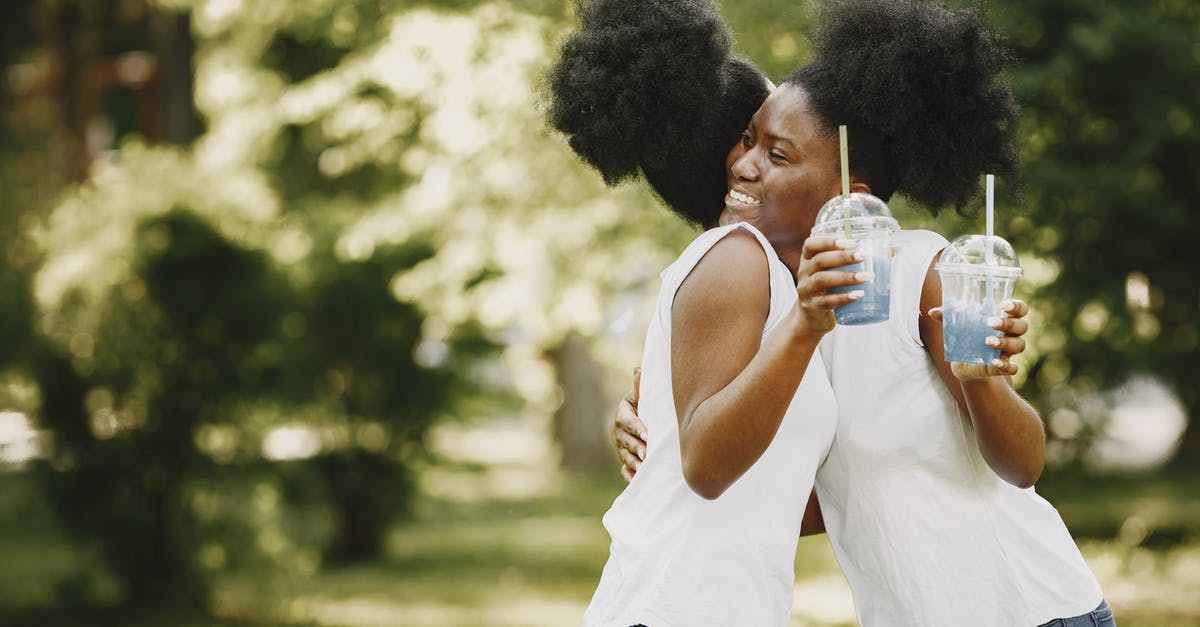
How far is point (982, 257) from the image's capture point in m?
2.19

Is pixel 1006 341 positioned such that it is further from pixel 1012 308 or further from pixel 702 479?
pixel 702 479

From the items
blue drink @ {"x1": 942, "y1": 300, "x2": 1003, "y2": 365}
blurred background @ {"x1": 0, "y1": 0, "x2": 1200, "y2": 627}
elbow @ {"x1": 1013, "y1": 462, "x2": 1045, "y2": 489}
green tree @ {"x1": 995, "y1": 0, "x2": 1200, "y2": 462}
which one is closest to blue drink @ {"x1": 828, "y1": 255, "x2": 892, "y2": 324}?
blue drink @ {"x1": 942, "y1": 300, "x2": 1003, "y2": 365}

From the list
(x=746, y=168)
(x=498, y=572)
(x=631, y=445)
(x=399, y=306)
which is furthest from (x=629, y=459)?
(x=498, y=572)

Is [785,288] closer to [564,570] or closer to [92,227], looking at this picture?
[92,227]

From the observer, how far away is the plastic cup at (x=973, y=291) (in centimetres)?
212

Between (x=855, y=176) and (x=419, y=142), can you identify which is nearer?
(x=855, y=176)

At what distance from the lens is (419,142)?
8.90 metres

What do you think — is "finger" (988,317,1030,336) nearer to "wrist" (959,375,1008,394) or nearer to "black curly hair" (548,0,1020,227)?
"wrist" (959,375,1008,394)

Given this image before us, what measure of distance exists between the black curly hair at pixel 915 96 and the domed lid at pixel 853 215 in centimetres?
39

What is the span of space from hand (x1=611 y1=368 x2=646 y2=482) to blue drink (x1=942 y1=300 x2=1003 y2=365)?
682 mm

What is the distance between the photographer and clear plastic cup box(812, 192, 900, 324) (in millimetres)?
1994

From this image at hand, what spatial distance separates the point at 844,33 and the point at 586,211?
4974 millimetres

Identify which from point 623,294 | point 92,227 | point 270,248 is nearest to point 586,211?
point 623,294

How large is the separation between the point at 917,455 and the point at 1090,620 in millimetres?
457
